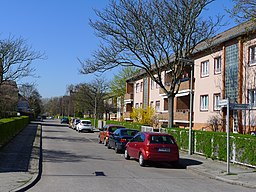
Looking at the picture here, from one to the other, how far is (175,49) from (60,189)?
19.1 m

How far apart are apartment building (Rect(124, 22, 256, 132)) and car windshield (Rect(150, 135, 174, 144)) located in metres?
6.94

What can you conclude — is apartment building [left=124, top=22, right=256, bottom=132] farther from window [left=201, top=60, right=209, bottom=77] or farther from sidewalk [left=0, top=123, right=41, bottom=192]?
sidewalk [left=0, top=123, right=41, bottom=192]

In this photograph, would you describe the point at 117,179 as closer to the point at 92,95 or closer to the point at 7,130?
the point at 7,130

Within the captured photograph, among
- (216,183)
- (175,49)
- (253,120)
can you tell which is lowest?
(216,183)

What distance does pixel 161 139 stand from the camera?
1634cm

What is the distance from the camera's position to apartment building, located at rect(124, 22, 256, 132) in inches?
1030

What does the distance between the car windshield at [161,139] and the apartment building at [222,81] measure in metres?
6.94

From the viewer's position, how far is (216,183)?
12.3 metres

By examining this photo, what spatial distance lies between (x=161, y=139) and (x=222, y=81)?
48.5 ft

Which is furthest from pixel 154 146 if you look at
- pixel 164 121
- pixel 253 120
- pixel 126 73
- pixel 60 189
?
pixel 126 73

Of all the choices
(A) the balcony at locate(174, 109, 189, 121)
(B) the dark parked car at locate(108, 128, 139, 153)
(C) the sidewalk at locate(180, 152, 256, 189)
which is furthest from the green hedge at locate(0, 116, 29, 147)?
(A) the balcony at locate(174, 109, 189, 121)

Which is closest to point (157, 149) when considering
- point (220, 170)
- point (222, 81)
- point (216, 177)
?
point (220, 170)

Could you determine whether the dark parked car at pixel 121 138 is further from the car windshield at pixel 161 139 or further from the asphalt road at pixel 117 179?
the car windshield at pixel 161 139

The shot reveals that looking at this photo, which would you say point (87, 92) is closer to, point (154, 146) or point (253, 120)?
point (253, 120)
